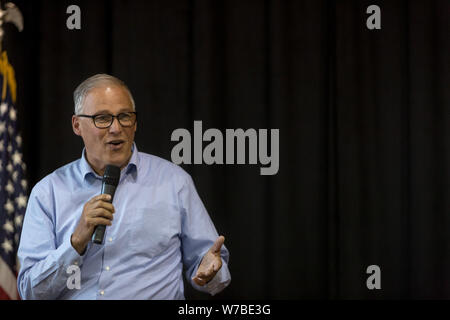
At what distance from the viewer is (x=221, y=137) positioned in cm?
308

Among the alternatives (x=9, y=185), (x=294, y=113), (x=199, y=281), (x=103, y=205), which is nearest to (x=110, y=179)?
(x=103, y=205)

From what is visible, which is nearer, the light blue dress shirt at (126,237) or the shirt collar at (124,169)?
the light blue dress shirt at (126,237)

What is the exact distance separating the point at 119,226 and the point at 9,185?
113 centimetres

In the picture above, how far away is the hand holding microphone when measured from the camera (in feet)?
5.41

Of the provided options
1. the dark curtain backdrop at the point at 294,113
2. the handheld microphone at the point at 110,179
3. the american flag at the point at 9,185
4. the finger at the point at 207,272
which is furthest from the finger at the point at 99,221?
the dark curtain backdrop at the point at 294,113

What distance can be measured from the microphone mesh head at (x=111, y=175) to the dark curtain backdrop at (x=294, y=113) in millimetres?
1211

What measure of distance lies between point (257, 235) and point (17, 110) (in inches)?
62.3

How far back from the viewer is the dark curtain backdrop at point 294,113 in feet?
10.1

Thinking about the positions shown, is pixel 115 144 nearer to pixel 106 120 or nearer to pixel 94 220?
pixel 106 120

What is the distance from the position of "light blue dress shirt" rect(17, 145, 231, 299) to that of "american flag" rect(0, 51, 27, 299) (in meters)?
0.85

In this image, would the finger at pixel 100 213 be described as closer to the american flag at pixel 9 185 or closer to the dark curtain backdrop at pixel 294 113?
the american flag at pixel 9 185

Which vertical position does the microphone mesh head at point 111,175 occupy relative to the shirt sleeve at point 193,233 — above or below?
above

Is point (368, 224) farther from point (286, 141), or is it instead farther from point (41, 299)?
point (41, 299)

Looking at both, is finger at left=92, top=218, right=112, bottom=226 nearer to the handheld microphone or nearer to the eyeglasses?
the handheld microphone
